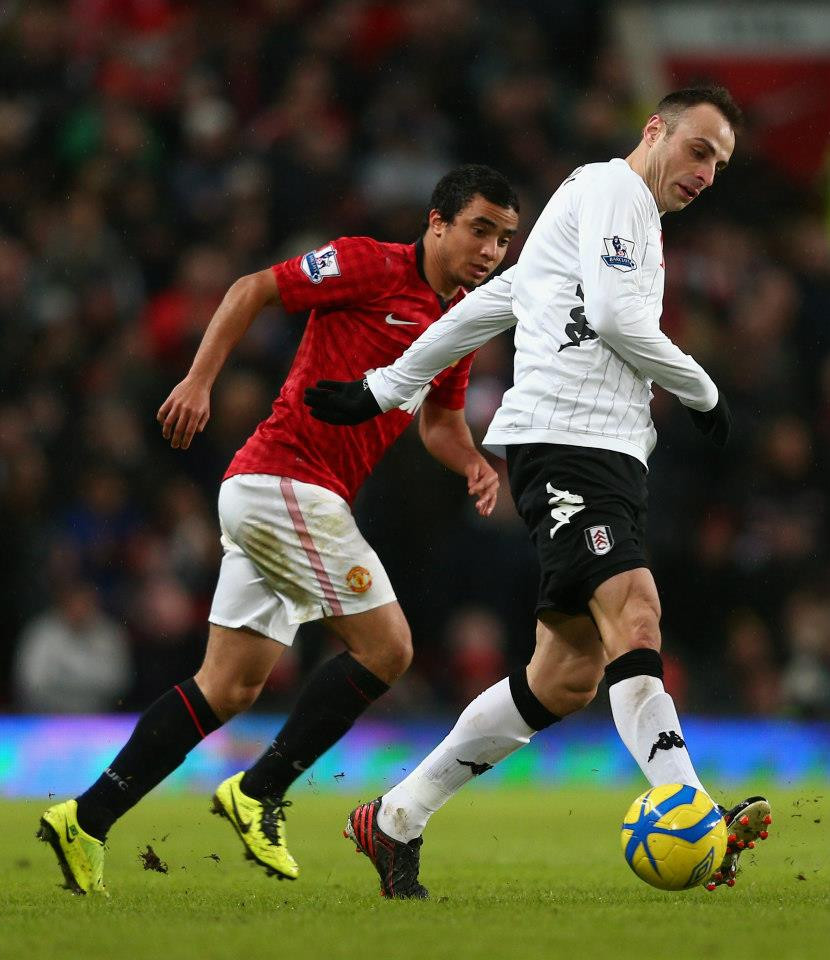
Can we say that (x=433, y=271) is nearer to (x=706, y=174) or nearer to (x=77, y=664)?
(x=706, y=174)

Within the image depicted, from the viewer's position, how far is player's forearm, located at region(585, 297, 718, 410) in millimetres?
4301

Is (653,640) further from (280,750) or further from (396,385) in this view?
(280,750)

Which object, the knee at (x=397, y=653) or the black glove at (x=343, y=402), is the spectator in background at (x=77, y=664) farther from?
the black glove at (x=343, y=402)

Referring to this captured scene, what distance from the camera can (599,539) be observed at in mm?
4246

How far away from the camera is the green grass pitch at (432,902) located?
349 cm

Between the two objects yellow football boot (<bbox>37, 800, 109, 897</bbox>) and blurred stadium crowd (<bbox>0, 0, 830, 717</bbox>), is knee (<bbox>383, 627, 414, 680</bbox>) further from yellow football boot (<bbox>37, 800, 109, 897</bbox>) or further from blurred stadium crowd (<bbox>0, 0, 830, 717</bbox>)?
blurred stadium crowd (<bbox>0, 0, 830, 717</bbox>)

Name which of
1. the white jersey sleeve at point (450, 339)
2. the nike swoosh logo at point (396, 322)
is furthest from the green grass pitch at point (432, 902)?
the nike swoosh logo at point (396, 322)

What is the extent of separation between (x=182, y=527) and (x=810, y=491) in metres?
3.78

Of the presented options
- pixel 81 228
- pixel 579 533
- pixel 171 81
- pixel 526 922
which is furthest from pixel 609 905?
pixel 171 81

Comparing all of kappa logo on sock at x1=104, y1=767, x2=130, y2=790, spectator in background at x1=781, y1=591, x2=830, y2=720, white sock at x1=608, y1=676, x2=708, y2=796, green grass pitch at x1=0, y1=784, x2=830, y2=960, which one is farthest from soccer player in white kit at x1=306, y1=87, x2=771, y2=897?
spectator in background at x1=781, y1=591, x2=830, y2=720

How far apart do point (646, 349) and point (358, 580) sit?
50.8 inches

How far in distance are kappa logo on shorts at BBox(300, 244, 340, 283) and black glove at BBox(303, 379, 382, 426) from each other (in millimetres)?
488

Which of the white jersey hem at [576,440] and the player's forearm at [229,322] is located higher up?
the player's forearm at [229,322]

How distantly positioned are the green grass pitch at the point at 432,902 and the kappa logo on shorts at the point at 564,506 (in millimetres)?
967
